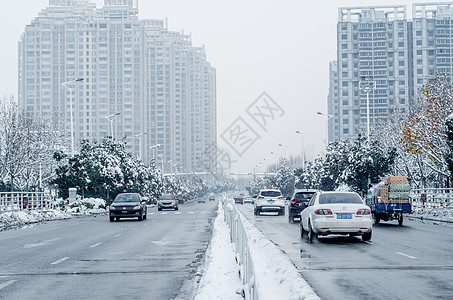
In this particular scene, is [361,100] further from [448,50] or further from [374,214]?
[374,214]

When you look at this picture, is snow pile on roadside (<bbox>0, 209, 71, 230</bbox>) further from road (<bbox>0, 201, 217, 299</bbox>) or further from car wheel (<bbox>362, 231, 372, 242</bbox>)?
car wheel (<bbox>362, 231, 372, 242</bbox>)

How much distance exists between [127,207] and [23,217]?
578 cm

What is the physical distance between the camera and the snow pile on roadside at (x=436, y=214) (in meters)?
35.6

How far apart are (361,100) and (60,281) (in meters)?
168

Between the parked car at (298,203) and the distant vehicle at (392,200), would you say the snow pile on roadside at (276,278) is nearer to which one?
the distant vehicle at (392,200)

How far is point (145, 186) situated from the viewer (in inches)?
3376

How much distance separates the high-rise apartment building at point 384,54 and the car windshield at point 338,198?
155828mm

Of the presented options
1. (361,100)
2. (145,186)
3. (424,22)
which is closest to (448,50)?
(424,22)

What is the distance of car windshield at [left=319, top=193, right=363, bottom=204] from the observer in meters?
20.2

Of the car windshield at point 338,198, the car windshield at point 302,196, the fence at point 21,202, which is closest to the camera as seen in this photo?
the car windshield at point 338,198

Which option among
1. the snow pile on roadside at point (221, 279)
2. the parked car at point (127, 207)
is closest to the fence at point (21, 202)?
the parked car at point (127, 207)

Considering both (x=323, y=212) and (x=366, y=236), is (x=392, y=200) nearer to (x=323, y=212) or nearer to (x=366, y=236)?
(x=366, y=236)

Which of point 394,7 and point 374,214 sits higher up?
point 394,7

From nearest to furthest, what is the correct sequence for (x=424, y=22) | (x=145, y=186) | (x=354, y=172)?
(x=354, y=172) < (x=145, y=186) < (x=424, y=22)
